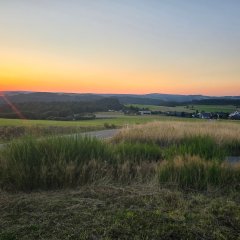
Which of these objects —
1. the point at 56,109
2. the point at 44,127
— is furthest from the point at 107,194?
the point at 56,109

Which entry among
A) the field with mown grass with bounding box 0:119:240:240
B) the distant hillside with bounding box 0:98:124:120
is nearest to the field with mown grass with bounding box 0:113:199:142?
the field with mown grass with bounding box 0:119:240:240

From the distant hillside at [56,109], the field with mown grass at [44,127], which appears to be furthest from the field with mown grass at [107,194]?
the distant hillside at [56,109]

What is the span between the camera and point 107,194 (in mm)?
7172

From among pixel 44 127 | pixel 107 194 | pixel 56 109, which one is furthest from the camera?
pixel 56 109

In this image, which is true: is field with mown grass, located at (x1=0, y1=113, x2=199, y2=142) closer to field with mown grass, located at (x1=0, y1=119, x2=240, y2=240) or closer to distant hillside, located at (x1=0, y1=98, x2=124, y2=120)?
field with mown grass, located at (x1=0, y1=119, x2=240, y2=240)

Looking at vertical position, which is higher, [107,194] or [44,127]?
[44,127]

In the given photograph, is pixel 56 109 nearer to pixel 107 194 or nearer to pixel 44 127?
pixel 44 127

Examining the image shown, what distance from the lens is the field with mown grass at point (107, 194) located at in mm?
5531

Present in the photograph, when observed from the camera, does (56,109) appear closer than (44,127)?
No

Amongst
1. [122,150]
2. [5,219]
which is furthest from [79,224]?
[122,150]

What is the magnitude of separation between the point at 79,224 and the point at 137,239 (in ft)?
2.99

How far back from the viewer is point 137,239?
203 inches

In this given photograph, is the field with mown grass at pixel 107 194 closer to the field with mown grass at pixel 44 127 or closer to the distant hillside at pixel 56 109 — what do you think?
the field with mown grass at pixel 44 127

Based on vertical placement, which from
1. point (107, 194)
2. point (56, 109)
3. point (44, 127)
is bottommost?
point (56, 109)
